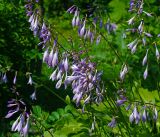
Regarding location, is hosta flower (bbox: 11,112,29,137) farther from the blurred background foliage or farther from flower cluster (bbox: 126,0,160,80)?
flower cluster (bbox: 126,0,160,80)

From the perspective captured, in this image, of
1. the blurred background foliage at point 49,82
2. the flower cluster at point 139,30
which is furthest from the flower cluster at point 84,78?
the blurred background foliage at point 49,82

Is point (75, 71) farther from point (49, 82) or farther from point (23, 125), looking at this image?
point (49, 82)

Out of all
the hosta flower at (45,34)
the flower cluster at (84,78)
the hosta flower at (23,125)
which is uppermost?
the hosta flower at (45,34)

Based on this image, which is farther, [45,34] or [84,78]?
[45,34]

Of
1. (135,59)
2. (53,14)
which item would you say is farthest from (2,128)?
(53,14)

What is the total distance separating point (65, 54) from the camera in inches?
136

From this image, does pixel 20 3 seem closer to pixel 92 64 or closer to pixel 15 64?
pixel 15 64

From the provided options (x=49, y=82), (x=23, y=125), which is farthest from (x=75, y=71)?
Answer: (x=49, y=82)

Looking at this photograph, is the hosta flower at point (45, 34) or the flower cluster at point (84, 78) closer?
the flower cluster at point (84, 78)

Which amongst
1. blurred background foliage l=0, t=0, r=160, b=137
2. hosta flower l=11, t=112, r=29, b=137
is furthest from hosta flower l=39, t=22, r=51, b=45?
blurred background foliage l=0, t=0, r=160, b=137

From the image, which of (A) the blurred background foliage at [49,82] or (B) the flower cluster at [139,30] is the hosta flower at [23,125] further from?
(B) the flower cluster at [139,30]

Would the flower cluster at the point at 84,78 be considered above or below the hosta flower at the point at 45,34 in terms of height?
below

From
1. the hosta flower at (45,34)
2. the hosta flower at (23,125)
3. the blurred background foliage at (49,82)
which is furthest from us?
the blurred background foliage at (49,82)

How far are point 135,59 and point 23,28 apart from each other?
1.58 metres
